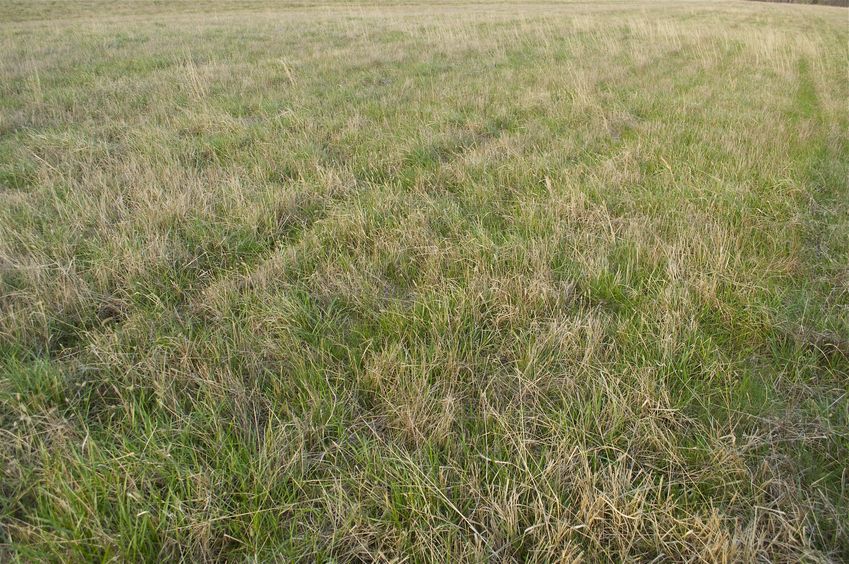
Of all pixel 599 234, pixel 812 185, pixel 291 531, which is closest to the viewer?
pixel 291 531

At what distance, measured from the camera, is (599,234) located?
308 centimetres

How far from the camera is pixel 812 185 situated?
3.86m

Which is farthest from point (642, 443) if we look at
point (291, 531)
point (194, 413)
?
point (194, 413)

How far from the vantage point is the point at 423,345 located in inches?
80.0

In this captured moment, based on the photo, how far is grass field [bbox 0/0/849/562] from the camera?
141 cm

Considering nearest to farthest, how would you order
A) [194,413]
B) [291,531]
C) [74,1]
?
[291,531]
[194,413]
[74,1]

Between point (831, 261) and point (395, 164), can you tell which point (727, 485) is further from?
point (395, 164)

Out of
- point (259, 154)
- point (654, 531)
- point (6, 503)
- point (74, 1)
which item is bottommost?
point (654, 531)

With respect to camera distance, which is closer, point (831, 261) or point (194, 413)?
point (194, 413)

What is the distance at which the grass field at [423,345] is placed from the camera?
1.41m

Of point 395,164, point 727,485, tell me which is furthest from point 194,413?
point 395,164

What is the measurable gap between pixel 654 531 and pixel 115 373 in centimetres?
216

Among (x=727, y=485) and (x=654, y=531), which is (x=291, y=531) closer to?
(x=654, y=531)

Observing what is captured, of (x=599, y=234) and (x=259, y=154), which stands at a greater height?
(x=259, y=154)
